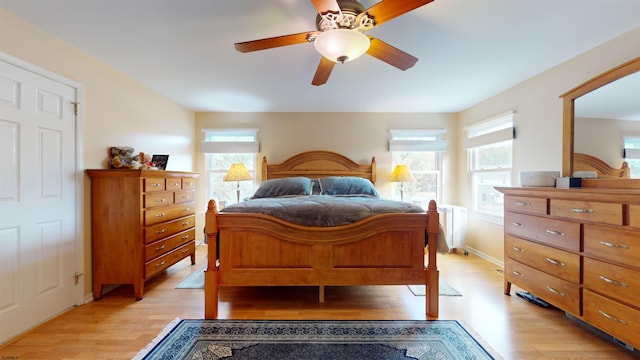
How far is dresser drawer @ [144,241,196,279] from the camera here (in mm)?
2387

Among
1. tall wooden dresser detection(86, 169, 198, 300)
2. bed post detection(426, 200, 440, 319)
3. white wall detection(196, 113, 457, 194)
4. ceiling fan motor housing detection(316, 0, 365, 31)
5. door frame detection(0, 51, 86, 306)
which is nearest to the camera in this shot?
ceiling fan motor housing detection(316, 0, 365, 31)

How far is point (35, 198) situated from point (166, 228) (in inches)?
39.5

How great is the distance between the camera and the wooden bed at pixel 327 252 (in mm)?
2023

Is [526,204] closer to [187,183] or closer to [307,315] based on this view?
[307,315]

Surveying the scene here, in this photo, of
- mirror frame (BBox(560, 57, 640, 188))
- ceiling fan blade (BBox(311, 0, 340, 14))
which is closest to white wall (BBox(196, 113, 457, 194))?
mirror frame (BBox(560, 57, 640, 188))

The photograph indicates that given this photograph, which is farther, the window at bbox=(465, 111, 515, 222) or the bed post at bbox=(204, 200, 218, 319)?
the window at bbox=(465, 111, 515, 222)

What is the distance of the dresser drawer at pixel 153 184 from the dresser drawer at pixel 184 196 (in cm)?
26

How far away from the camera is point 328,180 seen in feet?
11.9

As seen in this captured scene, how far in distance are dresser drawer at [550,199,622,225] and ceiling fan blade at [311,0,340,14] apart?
81.0 inches

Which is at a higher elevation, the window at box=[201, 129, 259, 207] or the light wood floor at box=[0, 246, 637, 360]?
the window at box=[201, 129, 259, 207]

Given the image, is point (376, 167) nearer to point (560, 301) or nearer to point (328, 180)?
point (328, 180)

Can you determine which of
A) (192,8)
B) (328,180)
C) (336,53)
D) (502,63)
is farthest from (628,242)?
(192,8)

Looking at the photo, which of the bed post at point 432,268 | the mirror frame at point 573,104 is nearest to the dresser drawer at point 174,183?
the bed post at point 432,268

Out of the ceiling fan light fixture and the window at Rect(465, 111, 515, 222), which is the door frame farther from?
the window at Rect(465, 111, 515, 222)
